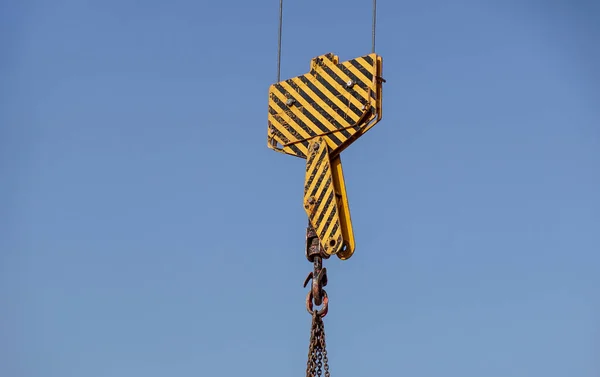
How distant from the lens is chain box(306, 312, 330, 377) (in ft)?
33.4

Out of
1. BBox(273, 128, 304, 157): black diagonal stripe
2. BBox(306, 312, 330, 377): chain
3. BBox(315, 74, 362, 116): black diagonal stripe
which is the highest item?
BBox(315, 74, 362, 116): black diagonal stripe

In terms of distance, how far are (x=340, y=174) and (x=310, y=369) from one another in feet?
5.91

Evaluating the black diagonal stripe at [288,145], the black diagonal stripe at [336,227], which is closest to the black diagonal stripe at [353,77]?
the black diagonal stripe at [288,145]

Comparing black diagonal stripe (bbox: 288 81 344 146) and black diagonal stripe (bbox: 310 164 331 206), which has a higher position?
black diagonal stripe (bbox: 288 81 344 146)

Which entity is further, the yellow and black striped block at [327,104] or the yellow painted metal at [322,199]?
the yellow and black striped block at [327,104]

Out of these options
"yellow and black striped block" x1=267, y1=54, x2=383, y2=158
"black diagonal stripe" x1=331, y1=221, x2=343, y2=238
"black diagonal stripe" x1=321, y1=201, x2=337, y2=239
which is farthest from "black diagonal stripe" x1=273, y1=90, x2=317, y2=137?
"black diagonal stripe" x1=331, y1=221, x2=343, y2=238

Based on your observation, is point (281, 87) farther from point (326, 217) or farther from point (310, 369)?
point (310, 369)

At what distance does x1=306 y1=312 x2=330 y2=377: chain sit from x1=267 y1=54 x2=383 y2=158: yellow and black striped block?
1.59m

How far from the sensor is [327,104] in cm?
1088

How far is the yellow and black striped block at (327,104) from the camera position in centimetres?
1059

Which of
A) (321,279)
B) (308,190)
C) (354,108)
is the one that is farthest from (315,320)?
(354,108)

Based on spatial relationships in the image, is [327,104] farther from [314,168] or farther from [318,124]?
[314,168]

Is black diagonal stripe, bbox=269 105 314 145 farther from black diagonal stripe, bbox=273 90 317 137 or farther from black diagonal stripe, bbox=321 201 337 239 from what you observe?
black diagonal stripe, bbox=321 201 337 239

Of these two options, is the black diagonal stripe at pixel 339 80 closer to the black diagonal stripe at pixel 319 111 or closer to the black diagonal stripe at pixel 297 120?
the black diagonal stripe at pixel 319 111
